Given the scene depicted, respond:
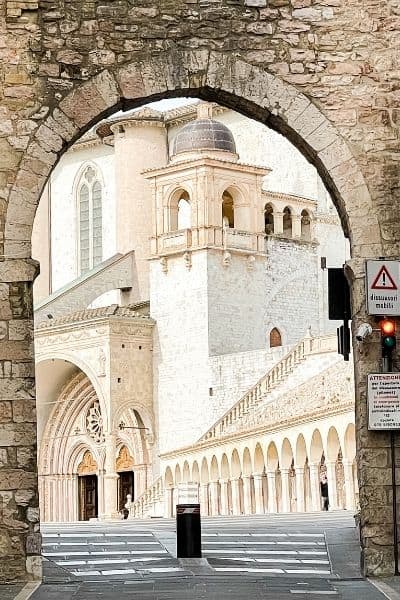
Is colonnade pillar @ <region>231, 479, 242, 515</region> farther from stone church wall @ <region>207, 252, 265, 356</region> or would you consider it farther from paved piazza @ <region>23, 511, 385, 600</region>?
paved piazza @ <region>23, 511, 385, 600</region>

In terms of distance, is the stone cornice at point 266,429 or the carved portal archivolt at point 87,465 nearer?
the stone cornice at point 266,429

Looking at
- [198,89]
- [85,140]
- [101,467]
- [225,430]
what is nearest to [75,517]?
[101,467]

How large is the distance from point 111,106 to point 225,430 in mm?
38737

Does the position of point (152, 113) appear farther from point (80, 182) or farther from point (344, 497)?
point (344, 497)

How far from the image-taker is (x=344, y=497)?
135ft

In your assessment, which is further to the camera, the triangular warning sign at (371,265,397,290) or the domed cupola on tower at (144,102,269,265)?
the domed cupola on tower at (144,102,269,265)

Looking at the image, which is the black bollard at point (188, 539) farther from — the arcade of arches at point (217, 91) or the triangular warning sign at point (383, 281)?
the triangular warning sign at point (383, 281)

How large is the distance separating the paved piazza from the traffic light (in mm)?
2003

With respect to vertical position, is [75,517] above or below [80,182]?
below

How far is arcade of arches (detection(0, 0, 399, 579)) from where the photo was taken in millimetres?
14906

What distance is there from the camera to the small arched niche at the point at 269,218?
62.4 m

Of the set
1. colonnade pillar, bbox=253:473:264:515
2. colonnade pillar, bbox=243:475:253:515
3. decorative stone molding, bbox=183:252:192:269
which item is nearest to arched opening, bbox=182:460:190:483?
colonnade pillar, bbox=243:475:253:515

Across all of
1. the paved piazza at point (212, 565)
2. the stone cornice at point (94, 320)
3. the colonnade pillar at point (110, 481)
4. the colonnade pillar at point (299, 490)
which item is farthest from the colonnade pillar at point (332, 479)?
the stone cornice at point (94, 320)

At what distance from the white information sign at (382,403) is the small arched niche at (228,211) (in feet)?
150
